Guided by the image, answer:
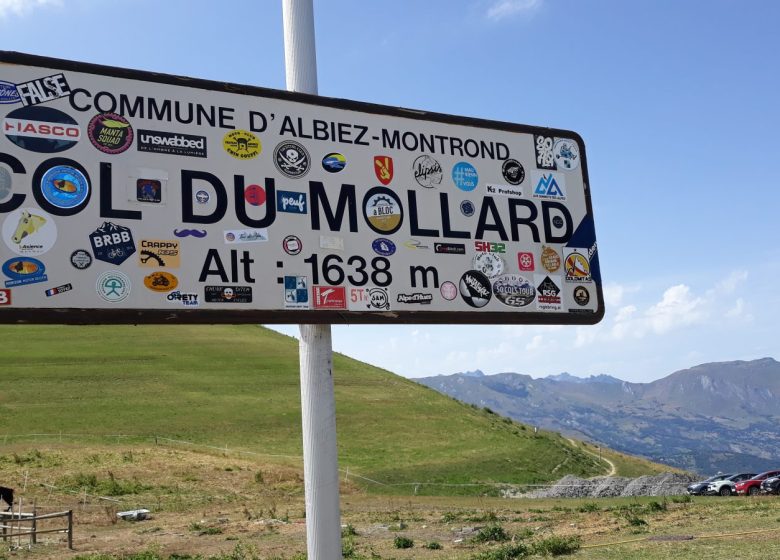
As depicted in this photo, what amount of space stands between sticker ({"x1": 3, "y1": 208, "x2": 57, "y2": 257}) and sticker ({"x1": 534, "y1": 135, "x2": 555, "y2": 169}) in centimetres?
525

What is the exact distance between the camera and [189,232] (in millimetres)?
6398

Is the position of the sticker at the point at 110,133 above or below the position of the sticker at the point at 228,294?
above

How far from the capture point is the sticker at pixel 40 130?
6.14 m

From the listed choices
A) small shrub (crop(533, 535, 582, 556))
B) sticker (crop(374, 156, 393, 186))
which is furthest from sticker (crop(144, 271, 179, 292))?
small shrub (crop(533, 535, 582, 556))

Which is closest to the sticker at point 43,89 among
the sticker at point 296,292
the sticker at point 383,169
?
the sticker at point 296,292

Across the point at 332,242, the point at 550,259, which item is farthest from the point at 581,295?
the point at 332,242

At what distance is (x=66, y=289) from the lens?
5.93m

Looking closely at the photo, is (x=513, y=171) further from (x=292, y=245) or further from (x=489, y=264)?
(x=292, y=245)

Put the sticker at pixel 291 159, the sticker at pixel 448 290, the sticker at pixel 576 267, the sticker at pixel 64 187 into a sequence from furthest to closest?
1. the sticker at pixel 576 267
2. the sticker at pixel 448 290
3. the sticker at pixel 291 159
4. the sticker at pixel 64 187

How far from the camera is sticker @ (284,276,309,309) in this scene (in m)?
6.55

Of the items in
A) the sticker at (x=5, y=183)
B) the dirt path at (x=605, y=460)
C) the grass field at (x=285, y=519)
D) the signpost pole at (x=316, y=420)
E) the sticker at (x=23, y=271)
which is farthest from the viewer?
the dirt path at (x=605, y=460)

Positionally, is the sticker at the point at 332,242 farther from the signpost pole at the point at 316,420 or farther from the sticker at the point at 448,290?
the sticker at the point at 448,290

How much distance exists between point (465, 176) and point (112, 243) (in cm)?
377

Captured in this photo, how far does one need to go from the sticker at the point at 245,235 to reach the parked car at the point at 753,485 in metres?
37.5
